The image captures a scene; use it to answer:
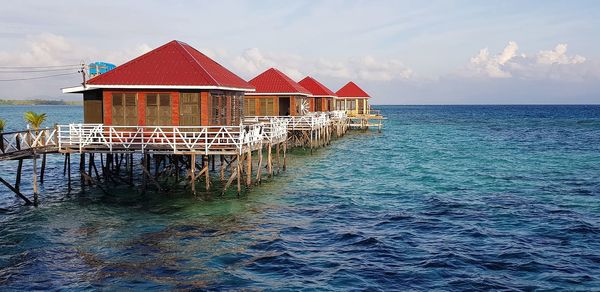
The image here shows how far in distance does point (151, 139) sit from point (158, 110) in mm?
1461

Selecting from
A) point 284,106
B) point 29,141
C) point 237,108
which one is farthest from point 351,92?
point 29,141

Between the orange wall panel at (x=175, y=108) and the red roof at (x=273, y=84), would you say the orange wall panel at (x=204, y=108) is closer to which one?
the orange wall panel at (x=175, y=108)

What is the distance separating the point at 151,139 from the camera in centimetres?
2534

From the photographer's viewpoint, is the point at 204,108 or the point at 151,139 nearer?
the point at 151,139

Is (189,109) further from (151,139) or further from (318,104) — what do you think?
(318,104)

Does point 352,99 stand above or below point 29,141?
above

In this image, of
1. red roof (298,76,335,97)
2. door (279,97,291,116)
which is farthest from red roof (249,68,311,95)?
red roof (298,76,335,97)

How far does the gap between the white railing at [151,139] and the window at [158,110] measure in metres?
0.42

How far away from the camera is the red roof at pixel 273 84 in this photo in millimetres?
45969

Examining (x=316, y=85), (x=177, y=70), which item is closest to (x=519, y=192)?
(x=177, y=70)

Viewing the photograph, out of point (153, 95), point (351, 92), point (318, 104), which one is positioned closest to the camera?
point (153, 95)

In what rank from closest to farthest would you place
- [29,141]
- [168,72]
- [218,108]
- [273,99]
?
Result: [29,141] → [168,72] → [218,108] → [273,99]

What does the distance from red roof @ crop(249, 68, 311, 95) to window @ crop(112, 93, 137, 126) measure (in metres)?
20.5

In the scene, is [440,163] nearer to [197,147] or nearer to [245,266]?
[197,147]
